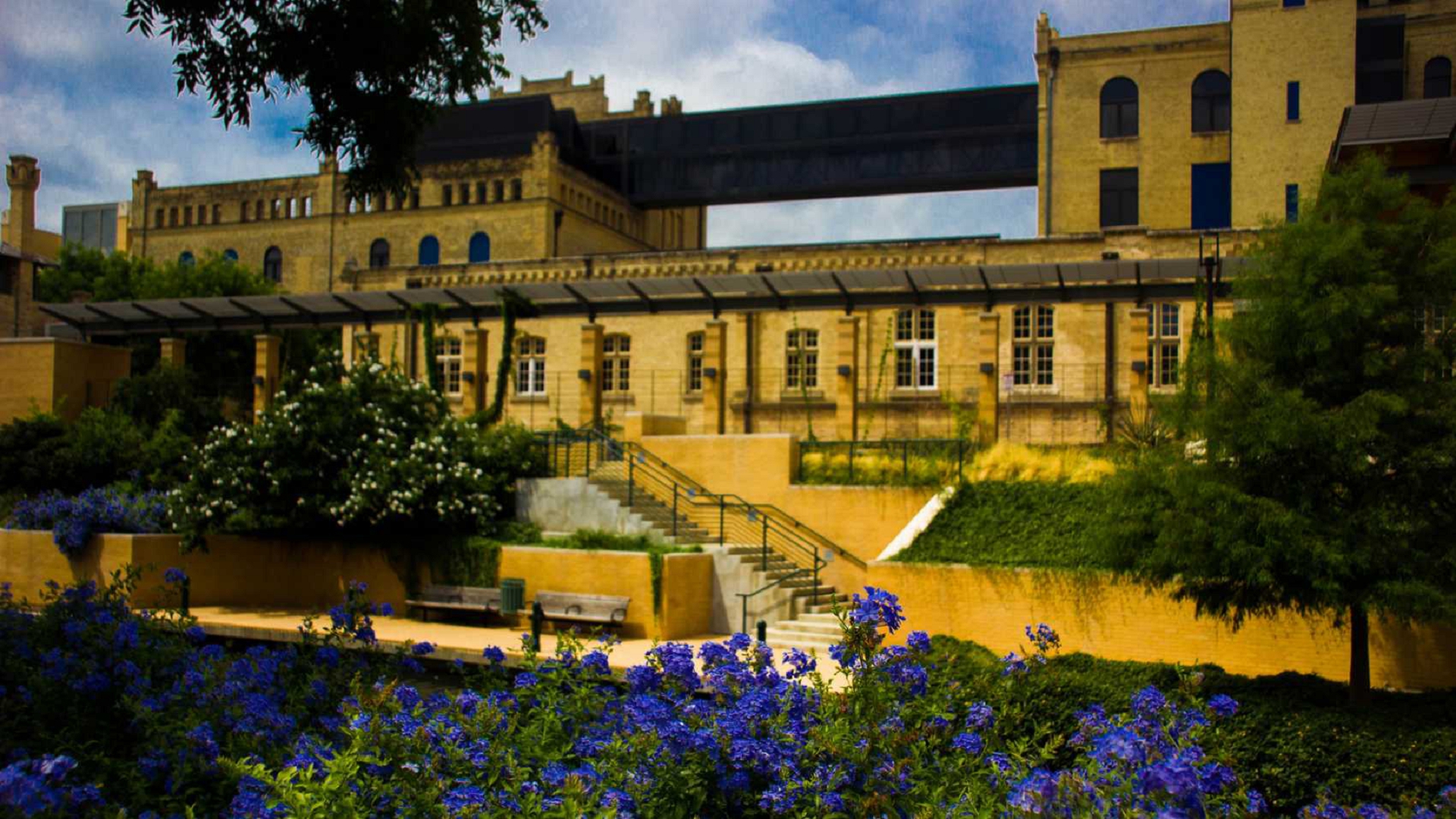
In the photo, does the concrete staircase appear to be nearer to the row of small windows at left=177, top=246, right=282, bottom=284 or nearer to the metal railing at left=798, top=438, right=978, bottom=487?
the metal railing at left=798, top=438, right=978, bottom=487

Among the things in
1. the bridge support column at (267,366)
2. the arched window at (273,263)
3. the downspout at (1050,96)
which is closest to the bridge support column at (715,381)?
the bridge support column at (267,366)

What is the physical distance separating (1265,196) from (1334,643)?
1074 inches

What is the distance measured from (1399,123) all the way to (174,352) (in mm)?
28583

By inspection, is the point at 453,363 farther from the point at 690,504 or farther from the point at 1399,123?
the point at 1399,123

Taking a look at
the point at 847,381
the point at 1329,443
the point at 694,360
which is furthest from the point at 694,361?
the point at 1329,443

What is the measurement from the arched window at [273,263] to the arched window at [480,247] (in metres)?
10.1

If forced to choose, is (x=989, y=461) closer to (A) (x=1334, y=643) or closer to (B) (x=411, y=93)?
(A) (x=1334, y=643)

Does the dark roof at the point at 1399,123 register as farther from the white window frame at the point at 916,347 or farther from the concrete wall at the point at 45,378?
the concrete wall at the point at 45,378

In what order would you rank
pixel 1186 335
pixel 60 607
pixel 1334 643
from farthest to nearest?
pixel 1186 335 < pixel 1334 643 < pixel 60 607

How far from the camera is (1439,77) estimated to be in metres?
40.2

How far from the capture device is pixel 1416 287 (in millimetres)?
13641

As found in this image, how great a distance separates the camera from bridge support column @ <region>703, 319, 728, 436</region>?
2945 cm

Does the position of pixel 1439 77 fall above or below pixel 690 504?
above

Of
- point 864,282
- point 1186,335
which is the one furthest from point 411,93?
point 1186,335
